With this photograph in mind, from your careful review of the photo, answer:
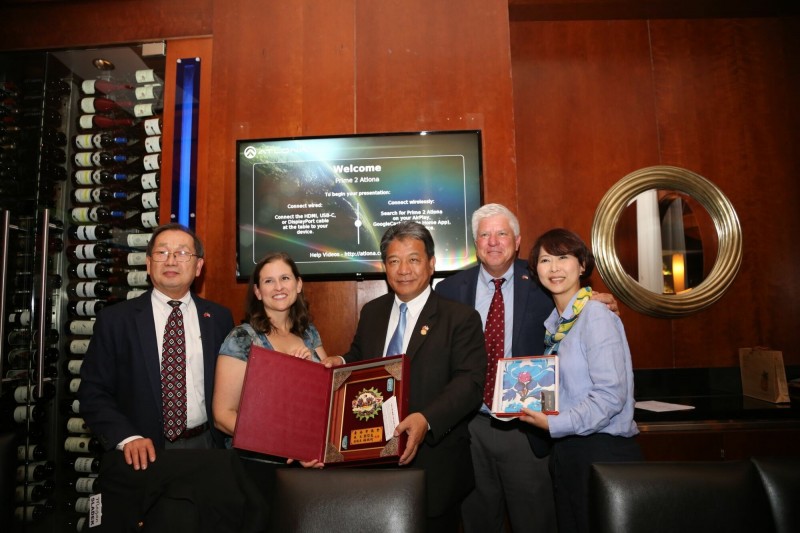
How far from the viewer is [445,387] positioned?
1.86m

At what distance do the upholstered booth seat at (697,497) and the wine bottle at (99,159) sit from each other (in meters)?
3.44

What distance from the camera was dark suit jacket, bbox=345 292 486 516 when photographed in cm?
179

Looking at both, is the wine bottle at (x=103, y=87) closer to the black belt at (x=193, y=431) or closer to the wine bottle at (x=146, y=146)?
the wine bottle at (x=146, y=146)

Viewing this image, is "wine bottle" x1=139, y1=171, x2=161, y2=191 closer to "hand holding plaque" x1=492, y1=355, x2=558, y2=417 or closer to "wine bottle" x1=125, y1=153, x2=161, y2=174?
"wine bottle" x1=125, y1=153, x2=161, y2=174

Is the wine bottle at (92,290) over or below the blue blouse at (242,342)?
over

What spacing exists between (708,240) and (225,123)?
11.4ft

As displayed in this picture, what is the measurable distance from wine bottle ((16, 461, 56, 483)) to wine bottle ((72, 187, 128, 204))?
1.73 meters

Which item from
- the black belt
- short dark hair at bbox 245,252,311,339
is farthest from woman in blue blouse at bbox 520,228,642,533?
the black belt

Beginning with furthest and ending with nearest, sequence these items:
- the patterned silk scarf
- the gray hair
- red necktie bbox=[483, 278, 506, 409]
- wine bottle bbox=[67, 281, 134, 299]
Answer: wine bottle bbox=[67, 281, 134, 299] → the gray hair → red necktie bbox=[483, 278, 506, 409] → the patterned silk scarf

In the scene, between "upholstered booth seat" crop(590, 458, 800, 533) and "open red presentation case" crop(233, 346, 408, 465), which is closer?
"upholstered booth seat" crop(590, 458, 800, 533)

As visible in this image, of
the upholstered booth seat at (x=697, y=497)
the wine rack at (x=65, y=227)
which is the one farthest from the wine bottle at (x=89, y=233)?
the upholstered booth seat at (x=697, y=497)

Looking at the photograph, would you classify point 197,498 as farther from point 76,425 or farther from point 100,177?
point 100,177

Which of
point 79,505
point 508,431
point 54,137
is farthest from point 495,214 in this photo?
point 79,505

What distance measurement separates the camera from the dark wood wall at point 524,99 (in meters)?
3.17
